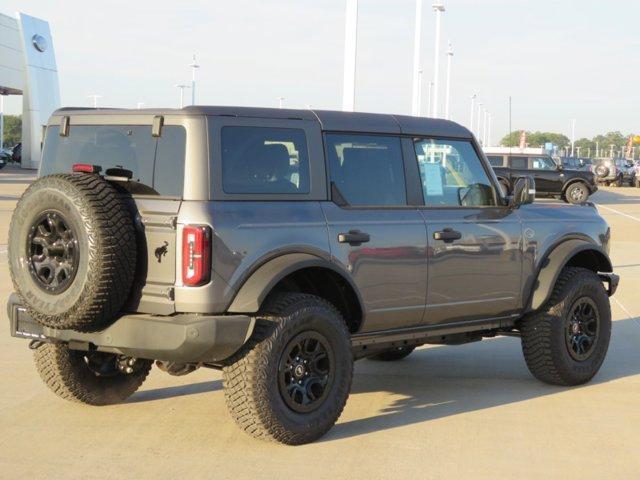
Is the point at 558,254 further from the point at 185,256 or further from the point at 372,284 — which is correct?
the point at 185,256

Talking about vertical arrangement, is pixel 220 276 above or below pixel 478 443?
above

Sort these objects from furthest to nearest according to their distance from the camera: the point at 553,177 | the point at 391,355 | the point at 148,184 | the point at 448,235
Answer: the point at 553,177 < the point at 391,355 < the point at 448,235 < the point at 148,184

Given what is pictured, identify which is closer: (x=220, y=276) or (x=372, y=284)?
(x=220, y=276)

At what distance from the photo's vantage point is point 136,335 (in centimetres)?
586

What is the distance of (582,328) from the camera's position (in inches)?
320

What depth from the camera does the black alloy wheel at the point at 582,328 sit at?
26.2ft

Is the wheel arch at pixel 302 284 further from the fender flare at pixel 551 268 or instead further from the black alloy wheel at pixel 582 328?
the black alloy wheel at pixel 582 328

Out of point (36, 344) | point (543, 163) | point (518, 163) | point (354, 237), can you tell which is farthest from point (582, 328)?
point (543, 163)

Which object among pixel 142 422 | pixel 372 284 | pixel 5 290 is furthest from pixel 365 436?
pixel 5 290

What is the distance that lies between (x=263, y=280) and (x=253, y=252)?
0.16 m

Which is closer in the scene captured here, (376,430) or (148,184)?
(148,184)

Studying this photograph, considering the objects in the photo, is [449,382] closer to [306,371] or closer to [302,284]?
[302,284]

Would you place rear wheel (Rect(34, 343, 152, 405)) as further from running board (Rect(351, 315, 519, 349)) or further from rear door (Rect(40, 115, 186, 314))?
running board (Rect(351, 315, 519, 349))

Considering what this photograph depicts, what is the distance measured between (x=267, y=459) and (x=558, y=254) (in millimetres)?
3033
